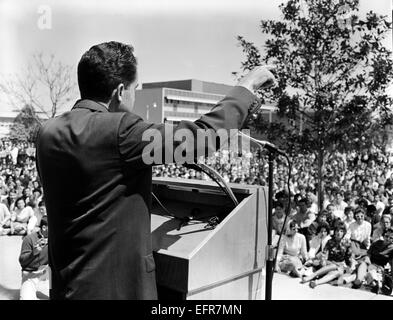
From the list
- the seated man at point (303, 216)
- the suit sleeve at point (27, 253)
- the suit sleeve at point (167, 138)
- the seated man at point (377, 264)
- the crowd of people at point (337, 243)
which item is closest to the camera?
the suit sleeve at point (167, 138)

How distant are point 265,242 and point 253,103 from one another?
2.45ft

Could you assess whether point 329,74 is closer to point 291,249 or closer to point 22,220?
point 291,249

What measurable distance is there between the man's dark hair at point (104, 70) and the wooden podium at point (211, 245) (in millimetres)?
574

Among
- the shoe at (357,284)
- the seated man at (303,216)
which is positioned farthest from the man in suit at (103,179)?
the seated man at (303,216)

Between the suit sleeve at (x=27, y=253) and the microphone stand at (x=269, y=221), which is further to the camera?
the suit sleeve at (x=27, y=253)

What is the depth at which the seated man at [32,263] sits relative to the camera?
525cm

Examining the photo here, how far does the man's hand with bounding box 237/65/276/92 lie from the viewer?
1346 millimetres

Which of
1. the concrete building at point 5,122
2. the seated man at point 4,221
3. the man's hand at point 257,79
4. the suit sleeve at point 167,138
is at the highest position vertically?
the man's hand at point 257,79

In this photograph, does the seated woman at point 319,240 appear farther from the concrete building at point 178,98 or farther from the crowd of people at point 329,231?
the concrete building at point 178,98

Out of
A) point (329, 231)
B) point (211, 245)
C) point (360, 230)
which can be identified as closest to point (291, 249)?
point (329, 231)

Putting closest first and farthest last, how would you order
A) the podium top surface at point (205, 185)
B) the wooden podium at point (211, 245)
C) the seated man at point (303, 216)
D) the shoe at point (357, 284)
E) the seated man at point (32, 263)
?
1. the wooden podium at point (211, 245)
2. the podium top surface at point (205, 185)
3. the seated man at point (32, 263)
4. the shoe at point (357, 284)
5. the seated man at point (303, 216)

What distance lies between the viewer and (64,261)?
135 cm

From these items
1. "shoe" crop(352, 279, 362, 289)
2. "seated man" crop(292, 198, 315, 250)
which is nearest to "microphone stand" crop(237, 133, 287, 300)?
"shoe" crop(352, 279, 362, 289)
